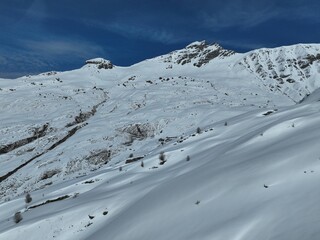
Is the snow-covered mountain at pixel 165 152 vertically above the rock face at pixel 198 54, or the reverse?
the rock face at pixel 198 54

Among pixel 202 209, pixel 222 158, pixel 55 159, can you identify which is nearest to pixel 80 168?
pixel 55 159

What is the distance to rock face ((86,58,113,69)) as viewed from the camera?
97.2 meters

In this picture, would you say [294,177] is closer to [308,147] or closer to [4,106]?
[308,147]

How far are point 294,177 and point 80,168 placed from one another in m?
25.5

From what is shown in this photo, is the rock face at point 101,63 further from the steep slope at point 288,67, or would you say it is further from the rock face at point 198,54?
the steep slope at point 288,67

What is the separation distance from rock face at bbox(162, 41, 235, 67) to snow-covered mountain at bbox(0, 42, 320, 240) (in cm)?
301

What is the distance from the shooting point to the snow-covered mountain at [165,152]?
9992 mm

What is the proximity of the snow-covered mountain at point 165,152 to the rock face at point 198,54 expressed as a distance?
3007 millimetres

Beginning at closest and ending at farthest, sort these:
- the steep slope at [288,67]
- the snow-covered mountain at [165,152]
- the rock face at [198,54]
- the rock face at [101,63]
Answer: the snow-covered mountain at [165,152]
the steep slope at [288,67]
the rock face at [101,63]
the rock face at [198,54]

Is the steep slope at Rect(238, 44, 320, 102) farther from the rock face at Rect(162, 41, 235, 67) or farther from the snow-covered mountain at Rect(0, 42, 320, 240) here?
the rock face at Rect(162, 41, 235, 67)

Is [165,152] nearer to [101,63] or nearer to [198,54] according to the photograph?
[101,63]

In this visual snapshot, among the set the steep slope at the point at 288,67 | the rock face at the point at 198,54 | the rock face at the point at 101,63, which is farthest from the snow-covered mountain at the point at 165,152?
the rock face at the point at 101,63

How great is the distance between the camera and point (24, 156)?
3947cm

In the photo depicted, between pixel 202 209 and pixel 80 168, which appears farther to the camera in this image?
pixel 80 168
